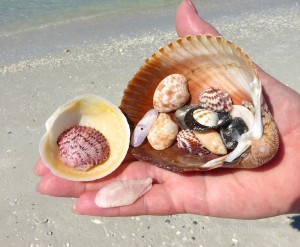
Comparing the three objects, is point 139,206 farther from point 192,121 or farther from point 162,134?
point 192,121

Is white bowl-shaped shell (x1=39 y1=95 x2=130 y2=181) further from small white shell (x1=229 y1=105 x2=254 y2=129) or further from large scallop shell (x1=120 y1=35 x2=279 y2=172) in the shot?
small white shell (x1=229 y1=105 x2=254 y2=129)

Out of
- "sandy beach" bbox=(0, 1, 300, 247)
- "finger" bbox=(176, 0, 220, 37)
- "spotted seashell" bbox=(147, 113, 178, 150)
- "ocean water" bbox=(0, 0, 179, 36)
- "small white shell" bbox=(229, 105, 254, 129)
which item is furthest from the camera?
"ocean water" bbox=(0, 0, 179, 36)

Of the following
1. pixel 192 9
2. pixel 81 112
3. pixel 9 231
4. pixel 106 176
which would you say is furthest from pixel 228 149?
pixel 9 231

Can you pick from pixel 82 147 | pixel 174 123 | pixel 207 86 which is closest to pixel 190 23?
pixel 207 86

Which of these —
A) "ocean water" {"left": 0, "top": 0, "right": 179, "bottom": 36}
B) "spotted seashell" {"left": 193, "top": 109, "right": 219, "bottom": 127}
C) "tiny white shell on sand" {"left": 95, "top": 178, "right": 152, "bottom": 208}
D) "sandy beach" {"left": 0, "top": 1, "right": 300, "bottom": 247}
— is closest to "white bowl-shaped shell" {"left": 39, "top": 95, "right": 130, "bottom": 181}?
"tiny white shell on sand" {"left": 95, "top": 178, "right": 152, "bottom": 208}

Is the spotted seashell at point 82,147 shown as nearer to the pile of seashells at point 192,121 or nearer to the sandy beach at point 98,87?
the pile of seashells at point 192,121
